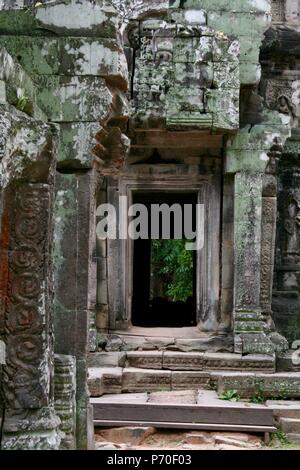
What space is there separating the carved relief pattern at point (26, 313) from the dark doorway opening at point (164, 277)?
253 inches

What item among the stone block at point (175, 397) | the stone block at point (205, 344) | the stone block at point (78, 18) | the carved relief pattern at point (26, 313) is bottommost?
the stone block at point (175, 397)

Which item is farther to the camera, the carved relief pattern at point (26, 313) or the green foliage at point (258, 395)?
the green foliage at point (258, 395)

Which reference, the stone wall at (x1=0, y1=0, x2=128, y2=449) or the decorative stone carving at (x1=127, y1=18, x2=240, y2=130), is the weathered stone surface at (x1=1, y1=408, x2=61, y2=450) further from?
the decorative stone carving at (x1=127, y1=18, x2=240, y2=130)

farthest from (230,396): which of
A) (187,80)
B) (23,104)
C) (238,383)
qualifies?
(23,104)

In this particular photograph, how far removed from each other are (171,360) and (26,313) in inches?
206

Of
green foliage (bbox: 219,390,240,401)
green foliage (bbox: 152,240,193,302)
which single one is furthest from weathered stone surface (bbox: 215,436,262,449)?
green foliage (bbox: 152,240,193,302)

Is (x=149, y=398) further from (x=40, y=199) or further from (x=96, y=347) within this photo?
(x=40, y=199)

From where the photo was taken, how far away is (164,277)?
18719 mm

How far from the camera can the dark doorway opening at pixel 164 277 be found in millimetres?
11711

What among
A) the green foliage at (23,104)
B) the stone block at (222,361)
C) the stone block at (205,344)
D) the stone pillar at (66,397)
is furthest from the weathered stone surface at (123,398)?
the green foliage at (23,104)

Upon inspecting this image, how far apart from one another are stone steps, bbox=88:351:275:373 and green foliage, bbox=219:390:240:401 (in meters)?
0.57

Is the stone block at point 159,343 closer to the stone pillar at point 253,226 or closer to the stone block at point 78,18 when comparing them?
the stone pillar at point 253,226

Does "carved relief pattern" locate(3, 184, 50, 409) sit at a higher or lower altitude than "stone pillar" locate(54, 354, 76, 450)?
higher

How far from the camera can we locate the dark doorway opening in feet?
38.4
